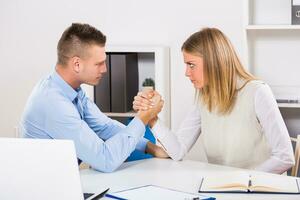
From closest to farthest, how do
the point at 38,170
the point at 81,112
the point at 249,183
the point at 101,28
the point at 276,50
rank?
the point at 38,170
the point at 249,183
the point at 81,112
the point at 276,50
the point at 101,28

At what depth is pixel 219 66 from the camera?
9.10 feet

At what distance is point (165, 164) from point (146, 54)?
1697 mm

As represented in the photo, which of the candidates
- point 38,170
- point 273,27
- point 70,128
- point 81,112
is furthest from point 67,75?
point 273,27

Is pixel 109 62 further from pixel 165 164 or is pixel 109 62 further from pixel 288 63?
pixel 165 164

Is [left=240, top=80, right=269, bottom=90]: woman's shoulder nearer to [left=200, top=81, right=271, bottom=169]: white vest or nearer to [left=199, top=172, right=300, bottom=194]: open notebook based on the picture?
[left=200, top=81, right=271, bottom=169]: white vest

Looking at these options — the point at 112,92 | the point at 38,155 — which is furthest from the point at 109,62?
the point at 38,155

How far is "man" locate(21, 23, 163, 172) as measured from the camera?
8.34 ft

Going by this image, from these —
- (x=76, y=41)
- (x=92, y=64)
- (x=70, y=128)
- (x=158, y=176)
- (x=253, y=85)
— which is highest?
(x=76, y=41)

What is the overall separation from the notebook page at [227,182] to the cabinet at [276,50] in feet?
5.09

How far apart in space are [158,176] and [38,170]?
2.89ft

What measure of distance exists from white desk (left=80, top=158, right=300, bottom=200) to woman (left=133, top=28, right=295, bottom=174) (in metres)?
0.17

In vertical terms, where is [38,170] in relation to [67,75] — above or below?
below

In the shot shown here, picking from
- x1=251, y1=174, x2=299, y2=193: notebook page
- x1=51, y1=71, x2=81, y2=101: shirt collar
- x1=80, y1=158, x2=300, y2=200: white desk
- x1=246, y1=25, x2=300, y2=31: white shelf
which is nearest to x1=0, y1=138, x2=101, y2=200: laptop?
x1=80, y1=158, x2=300, y2=200: white desk

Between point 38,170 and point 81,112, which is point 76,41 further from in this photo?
point 38,170
